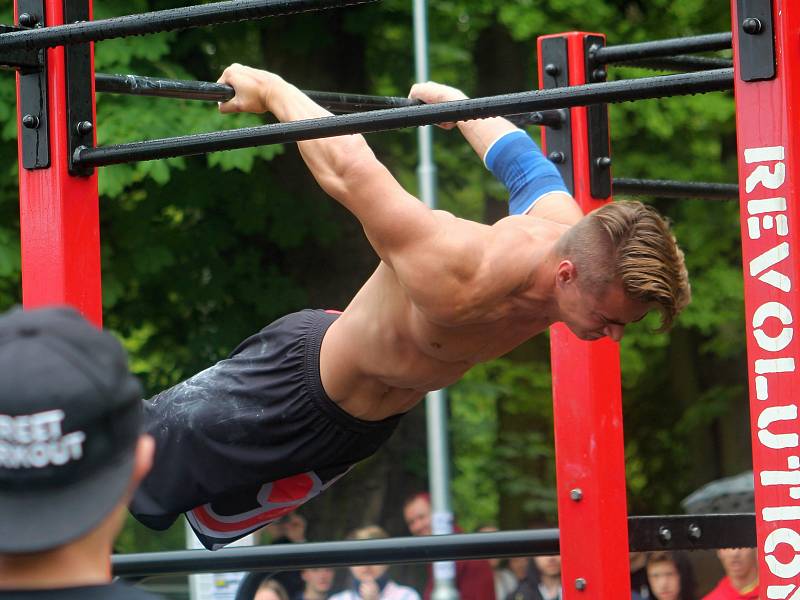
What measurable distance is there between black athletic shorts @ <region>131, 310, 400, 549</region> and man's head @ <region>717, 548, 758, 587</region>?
209 cm

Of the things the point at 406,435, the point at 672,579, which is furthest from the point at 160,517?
the point at 406,435

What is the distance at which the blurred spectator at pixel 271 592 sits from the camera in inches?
228

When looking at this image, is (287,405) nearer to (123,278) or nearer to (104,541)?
(104,541)

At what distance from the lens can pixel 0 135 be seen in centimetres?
760

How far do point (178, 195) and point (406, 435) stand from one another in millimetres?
2361

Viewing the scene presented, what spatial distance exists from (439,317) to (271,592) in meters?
3.34

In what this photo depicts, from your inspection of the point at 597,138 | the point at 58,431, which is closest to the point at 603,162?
the point at 597,138

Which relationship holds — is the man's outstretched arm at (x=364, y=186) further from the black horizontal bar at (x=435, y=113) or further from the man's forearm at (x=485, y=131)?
the man's forearm at (x=485, y=131)

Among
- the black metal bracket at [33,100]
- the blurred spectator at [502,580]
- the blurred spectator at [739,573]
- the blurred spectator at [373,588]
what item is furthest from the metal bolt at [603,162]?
the blurred spectator at [502,580]

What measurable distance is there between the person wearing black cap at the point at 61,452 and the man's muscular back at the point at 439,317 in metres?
1.50

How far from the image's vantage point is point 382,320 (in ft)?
9.71

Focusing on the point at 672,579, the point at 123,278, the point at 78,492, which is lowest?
the point at 672,579

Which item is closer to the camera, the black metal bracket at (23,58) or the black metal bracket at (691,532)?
the black metal bracket at (23,58)

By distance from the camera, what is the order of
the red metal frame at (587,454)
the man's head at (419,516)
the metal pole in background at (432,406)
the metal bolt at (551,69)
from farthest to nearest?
the metal pole in background at (432,406) < the man's head at (419,516) < the metal bolt at (551,69) < the red metal frame at (587,454)
